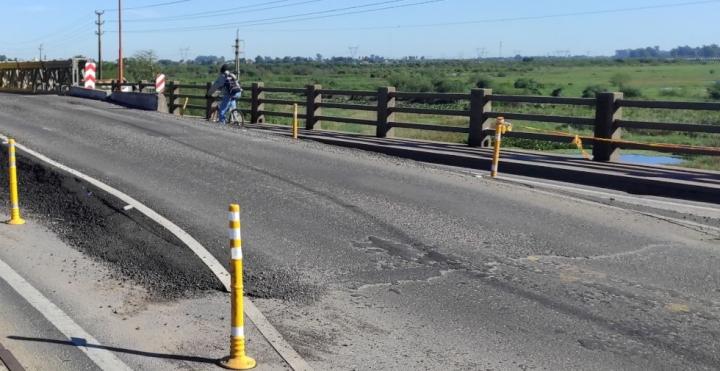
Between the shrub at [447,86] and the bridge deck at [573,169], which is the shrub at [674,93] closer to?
the shrub at [447,86]

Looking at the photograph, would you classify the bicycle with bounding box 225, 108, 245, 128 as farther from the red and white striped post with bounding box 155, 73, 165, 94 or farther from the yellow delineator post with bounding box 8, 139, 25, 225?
the yellow delineator post with bounding box 8, 139, 25, 225

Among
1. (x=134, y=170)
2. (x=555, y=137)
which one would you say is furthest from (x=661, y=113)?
(x=134, y=170)

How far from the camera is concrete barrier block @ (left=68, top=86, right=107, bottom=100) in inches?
1226

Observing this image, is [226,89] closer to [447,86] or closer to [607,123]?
[607,123]

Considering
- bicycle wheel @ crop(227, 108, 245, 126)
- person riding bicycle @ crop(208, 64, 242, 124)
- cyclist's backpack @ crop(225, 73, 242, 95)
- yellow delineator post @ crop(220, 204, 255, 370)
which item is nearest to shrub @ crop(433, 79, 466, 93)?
bicycle wheel @ crop(227, 108, 245, 126)

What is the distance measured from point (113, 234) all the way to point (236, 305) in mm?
4327

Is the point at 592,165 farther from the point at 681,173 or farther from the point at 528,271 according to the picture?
the point at 528,271

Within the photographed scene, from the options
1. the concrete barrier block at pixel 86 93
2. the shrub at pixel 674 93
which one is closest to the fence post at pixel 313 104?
the concrete barrier block at pixel 86 93

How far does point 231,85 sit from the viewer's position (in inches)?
877

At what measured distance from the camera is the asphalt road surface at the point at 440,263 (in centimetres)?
602

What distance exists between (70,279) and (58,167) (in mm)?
5799

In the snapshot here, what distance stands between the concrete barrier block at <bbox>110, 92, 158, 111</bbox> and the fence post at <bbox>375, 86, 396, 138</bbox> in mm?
9934

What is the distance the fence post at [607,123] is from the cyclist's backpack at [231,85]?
1026cm

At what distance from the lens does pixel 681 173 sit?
547 inches
